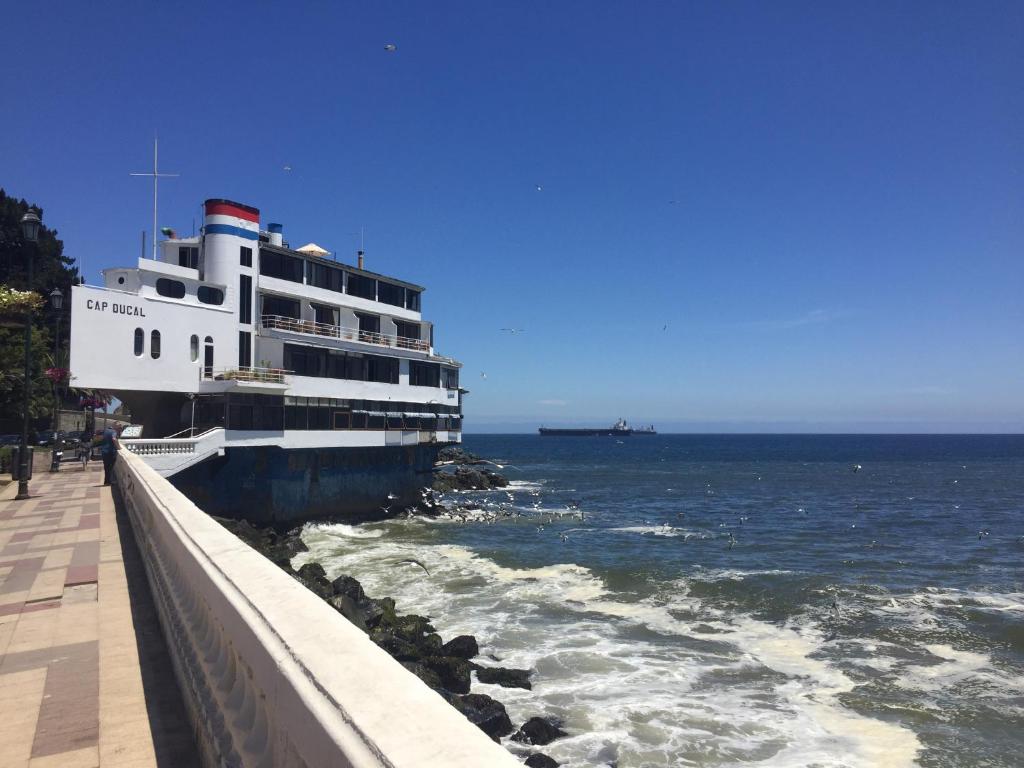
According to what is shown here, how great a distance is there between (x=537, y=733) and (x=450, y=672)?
2.80 metres

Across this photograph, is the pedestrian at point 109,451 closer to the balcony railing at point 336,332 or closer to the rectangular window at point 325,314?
the balcony railing at point 336,332

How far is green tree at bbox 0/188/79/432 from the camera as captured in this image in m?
40.2

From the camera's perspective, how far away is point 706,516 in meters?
53.2

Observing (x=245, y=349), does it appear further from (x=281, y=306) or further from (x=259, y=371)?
(x=281, y=306)

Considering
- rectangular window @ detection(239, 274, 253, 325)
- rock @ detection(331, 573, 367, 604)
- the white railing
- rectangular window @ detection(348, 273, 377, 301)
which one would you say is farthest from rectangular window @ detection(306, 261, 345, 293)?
rock @ detection(331, 573, 367, 604)

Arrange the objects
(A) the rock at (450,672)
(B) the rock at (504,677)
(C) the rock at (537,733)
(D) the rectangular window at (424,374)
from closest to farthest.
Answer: (C) the rock at (537,733) < (A) the rock at (450,672) < (B) the rock at (504,677) < (D) the rectangular window at (424,374)

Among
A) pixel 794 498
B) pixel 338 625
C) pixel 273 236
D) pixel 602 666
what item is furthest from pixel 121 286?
pixel 794 498

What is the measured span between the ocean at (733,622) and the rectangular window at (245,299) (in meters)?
A: 10.6

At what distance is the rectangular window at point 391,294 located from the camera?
3934cm

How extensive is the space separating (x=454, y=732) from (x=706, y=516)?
53814mm

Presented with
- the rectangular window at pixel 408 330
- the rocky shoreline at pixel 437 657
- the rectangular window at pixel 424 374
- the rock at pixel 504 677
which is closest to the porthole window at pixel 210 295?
the rocky shoreline at pixel 437 657

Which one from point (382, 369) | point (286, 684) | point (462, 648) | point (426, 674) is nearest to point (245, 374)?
point (382, 369)

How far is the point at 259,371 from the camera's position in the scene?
1214 inches

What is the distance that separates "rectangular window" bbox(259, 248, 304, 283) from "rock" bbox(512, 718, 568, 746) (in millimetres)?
25569
